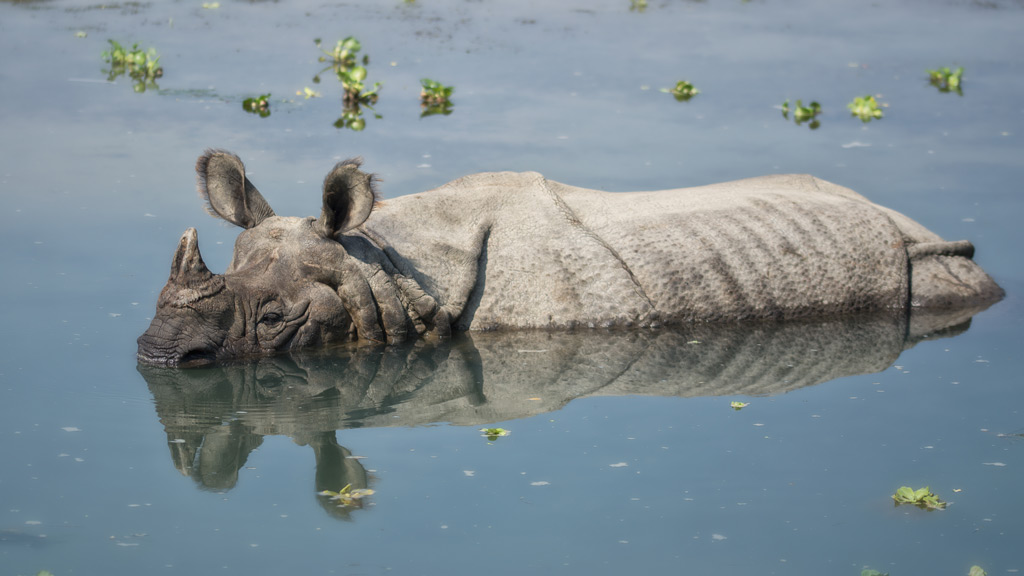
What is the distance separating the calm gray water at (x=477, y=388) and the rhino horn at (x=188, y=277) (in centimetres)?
54

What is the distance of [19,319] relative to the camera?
27.3ft

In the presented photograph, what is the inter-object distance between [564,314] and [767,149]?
6.17 m

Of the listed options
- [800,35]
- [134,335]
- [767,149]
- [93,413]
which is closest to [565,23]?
[800,35]

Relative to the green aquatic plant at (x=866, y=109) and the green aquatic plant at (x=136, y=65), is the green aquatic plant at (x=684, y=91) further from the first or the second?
the green aquatic plant at (x=136, y=65)

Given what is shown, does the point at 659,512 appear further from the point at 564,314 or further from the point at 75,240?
the point at 75,240

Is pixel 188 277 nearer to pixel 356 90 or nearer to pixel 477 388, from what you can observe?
pixel 477 388

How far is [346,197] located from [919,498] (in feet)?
13.7

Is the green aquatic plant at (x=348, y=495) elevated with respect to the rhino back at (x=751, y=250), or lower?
lower

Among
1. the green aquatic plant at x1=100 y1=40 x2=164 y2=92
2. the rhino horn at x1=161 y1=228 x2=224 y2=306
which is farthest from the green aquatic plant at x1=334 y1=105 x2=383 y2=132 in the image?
the rhino horn at x1=161 y1=228 x2=224 y2=306

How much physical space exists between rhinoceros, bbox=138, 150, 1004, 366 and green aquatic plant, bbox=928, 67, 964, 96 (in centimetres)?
805

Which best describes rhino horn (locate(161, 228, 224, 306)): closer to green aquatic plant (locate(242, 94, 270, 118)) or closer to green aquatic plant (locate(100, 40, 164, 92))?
green aquatic plant (locate(242, 94, 270, 118))

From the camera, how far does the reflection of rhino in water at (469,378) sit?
659 cm

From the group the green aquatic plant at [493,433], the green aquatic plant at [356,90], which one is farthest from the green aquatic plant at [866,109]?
the green aquatic plant at [493,433]

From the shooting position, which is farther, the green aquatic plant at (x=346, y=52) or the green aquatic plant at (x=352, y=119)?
the green aquatic plant at (x=346, y=52)
